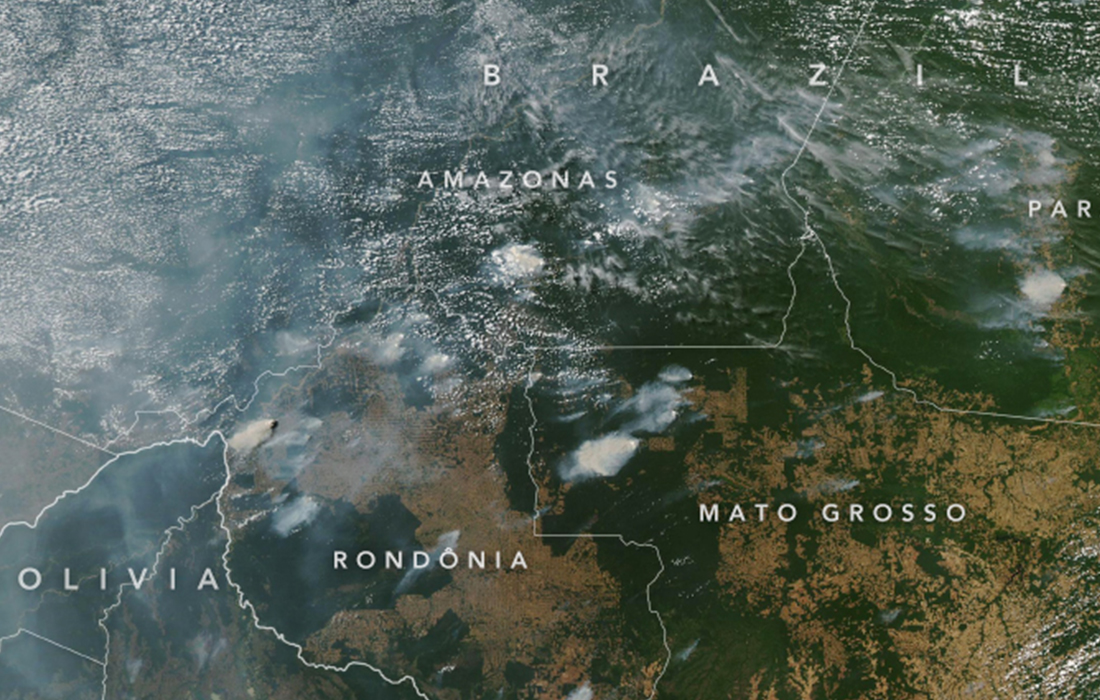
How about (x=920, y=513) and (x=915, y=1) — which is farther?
(x=915, y=1)

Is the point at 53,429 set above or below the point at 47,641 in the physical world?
above

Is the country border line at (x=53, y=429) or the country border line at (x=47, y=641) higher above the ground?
the country border line at (x=53, y=429)

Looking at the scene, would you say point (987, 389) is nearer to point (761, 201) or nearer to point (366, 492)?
point (761, 201)

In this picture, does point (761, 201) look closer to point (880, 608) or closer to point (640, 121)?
point (640, 121)

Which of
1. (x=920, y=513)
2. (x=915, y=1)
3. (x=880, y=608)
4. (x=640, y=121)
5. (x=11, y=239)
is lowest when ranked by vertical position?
(x=880, y=608)

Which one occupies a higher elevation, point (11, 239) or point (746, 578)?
point (11, 239)

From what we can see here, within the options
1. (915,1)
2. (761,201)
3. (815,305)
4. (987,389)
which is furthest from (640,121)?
(987,389)

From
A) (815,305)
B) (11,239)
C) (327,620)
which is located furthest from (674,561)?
(11,239)

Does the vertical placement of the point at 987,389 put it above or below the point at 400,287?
below

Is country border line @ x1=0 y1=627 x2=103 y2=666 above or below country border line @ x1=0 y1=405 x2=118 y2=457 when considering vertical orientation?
below
